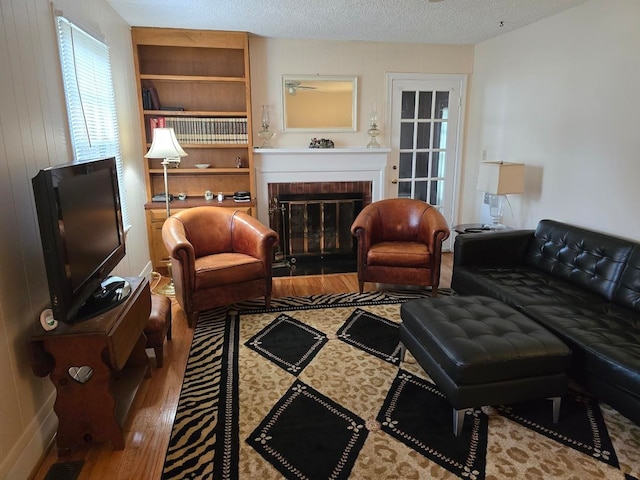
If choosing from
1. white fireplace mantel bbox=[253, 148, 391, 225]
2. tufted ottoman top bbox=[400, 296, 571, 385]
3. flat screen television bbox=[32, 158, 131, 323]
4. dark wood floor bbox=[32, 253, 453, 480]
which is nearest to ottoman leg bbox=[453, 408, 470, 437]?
tufted ottoman top bbox=[400, 296, 571, 385]

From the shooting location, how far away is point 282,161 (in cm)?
448

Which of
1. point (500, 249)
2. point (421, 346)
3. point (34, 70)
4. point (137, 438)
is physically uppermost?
point (34, 70)

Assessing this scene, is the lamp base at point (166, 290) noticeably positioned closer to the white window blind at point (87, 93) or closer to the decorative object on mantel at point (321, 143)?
the white window blind at point (87, 93)

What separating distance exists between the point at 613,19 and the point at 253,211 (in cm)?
331

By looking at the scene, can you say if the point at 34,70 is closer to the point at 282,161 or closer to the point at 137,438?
the point at 137,438

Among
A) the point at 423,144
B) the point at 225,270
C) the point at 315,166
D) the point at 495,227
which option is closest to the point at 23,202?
the point at 225,270

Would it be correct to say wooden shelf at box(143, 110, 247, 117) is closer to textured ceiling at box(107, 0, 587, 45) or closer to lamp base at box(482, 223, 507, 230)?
textured ceiling at box(107, 0, 587, 45)

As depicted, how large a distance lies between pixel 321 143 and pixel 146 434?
10.9 feet

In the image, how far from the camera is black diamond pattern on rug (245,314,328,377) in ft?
8.67

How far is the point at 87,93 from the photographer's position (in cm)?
273

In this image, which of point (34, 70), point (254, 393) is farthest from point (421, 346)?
point (34, 70)

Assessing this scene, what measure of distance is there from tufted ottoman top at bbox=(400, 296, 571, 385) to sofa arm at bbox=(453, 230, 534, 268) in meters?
Answer: 0.93

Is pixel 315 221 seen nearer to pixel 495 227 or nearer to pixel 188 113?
pixel 188 113

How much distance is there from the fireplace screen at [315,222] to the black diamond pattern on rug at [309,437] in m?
2.59
